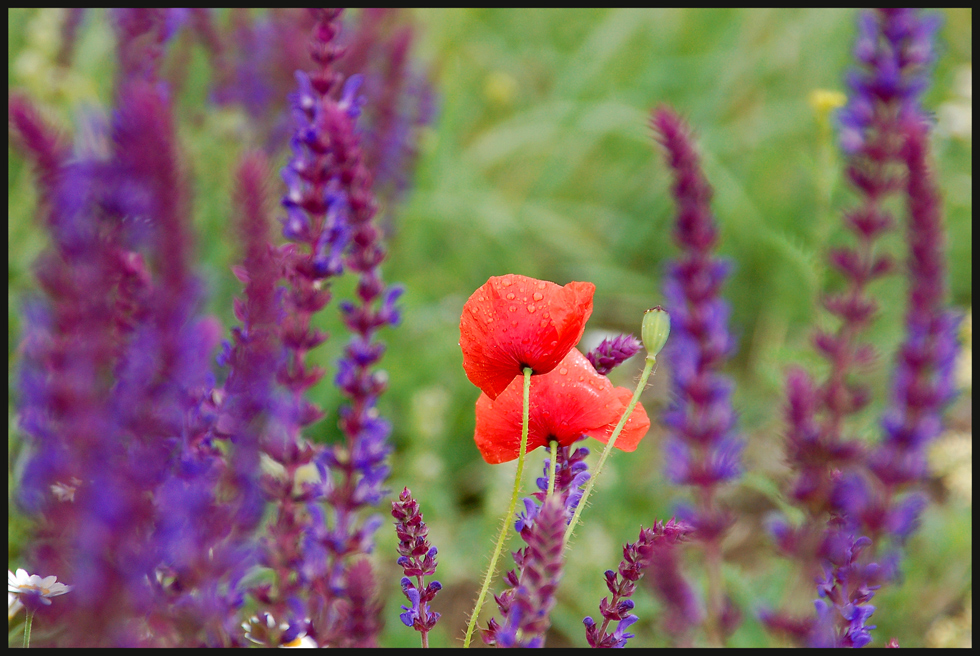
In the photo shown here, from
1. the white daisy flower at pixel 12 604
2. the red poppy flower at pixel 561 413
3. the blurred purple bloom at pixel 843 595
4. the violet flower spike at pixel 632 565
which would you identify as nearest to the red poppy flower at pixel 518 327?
the red poppy flower at pixel 561 413

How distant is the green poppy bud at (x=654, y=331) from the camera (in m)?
1.00

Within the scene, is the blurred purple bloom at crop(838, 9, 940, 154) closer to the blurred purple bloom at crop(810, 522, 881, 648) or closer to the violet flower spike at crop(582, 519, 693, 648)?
the blurred purple bloom at crop(810, 522, 881, 648)

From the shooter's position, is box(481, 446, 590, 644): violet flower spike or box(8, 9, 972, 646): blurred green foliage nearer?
box(481, 446, 590, 644): violet flower spike

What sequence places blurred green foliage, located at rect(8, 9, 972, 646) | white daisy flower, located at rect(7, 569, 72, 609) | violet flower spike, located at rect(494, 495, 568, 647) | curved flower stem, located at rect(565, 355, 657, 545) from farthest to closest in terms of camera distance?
blurred green foliage, located at rect(8, 9, 972, 646) < white daisy flower, located at rect(7, 569, 72, 609) < curved flower stem, located at rect(565, 355, 657, 545) < violet flower spike, located at rect(494, 495, 568, 647)

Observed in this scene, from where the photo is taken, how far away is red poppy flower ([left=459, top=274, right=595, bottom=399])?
1057 millimetres

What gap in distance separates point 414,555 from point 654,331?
39cm

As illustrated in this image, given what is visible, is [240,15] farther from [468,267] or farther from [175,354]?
[175,354]

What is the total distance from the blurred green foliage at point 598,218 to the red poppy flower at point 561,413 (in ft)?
2.20

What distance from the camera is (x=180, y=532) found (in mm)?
953

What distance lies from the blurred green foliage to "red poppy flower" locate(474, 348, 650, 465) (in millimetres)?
669

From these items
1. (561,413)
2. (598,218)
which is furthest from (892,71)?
(598,218)

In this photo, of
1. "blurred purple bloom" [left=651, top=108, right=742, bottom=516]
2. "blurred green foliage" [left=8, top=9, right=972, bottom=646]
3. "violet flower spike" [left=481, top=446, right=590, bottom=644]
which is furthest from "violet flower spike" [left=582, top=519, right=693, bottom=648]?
"blurred green foliage" [left=8, top=9, right=972, bottom=646]

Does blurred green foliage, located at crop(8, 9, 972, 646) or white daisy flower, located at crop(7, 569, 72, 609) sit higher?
blurred green foliage, located at crop(8, 9, 972, 646)

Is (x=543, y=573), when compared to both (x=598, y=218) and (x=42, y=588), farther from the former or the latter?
(x=598, y=218)
